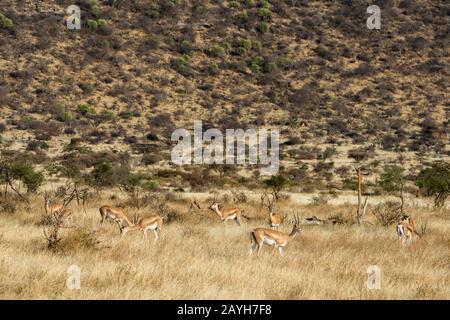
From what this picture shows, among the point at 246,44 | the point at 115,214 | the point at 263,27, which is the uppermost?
the point at 263,27

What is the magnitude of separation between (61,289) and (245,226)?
339 inches

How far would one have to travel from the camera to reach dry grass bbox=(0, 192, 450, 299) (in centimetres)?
816

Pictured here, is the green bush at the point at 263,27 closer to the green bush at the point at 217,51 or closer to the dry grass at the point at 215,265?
the green bush at the point at 217,51

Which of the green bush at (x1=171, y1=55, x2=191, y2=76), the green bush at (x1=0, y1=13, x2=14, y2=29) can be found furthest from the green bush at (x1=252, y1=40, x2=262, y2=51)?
the green bush at (x1=0, y1=13, x2=14, y2=29)

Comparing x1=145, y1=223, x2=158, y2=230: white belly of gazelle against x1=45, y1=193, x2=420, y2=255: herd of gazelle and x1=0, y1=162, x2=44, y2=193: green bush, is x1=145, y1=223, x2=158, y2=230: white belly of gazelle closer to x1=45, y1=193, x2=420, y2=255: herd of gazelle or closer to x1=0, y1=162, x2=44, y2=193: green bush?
x1=45, y1=193, x2=420, y2=255: herd of gazelle

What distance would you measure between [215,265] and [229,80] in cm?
4842

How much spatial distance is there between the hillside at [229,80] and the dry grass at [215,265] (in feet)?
78.0

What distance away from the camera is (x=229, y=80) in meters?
57.3

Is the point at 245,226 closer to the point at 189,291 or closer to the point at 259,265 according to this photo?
the point at 259,265

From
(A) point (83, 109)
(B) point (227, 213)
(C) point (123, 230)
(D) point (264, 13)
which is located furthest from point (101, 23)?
(C) point (123, 230)

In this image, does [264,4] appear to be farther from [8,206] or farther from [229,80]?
[8,206]

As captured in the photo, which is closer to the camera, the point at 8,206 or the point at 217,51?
the point at 8,206

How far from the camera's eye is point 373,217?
19.1 m

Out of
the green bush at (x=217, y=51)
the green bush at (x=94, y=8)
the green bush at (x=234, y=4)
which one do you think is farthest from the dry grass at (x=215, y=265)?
the green bush at (x=234, y=4)
